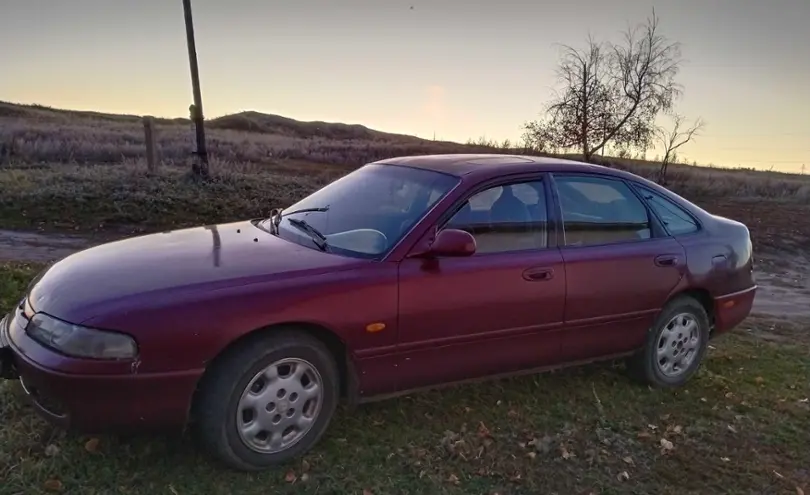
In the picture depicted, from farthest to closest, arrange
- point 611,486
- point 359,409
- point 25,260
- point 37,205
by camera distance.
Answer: point 37,205
point 25,260
point 359,409
point 611,486

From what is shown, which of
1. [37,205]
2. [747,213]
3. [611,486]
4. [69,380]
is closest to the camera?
[69,380]

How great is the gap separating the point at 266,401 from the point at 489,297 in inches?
54.2

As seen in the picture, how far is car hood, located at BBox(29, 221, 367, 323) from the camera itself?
126 inches

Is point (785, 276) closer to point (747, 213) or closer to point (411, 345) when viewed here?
point (747, 213)

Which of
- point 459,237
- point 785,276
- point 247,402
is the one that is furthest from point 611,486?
point 785,276

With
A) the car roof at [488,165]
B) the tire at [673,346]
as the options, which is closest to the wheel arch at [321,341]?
the car roof at [488,165]

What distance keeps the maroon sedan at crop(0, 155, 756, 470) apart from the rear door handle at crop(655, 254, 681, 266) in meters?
0.01

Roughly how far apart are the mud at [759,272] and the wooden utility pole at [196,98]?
4004 mm

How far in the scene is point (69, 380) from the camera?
9.91 feet

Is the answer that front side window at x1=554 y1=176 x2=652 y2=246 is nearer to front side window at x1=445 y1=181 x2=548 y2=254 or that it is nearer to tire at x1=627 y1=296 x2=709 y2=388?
front side window at x1=445 y1=181 x2=548 y2=254

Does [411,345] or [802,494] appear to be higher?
[411,345]

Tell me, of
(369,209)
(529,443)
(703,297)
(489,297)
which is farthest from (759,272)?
(369,209)

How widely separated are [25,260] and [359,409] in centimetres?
559

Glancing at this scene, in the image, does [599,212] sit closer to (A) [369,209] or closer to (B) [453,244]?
(B) [453,244]
